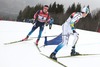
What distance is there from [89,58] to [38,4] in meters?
89.7

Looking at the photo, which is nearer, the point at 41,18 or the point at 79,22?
the point at 41,18

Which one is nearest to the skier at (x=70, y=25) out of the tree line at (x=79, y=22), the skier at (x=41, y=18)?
the skier at (x=41, y=18)

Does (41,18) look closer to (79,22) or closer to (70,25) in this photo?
(70,25)

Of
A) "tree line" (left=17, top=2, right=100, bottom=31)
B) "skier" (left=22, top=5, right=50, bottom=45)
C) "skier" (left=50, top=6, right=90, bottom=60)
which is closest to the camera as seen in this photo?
"skier" (left=50, top=6, right=90, bottom=60)

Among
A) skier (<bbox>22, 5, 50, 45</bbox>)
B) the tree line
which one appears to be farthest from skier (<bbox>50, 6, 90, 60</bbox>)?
the tree line

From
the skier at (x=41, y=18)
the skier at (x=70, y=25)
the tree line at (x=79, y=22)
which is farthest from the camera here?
the tree line at (x=79, y=22)

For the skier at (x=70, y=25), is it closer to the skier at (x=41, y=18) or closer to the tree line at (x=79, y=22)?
the skier at (x=41, y=18)

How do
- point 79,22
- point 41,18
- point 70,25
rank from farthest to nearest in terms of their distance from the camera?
point 79,22 → point 41,18 → point 70,25

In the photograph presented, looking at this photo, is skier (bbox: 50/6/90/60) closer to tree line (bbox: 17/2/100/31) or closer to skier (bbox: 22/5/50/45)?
skier (bbox: 22/5/50/45)

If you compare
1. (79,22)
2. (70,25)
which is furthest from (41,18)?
(79,22)

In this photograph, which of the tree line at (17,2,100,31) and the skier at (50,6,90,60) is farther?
the tree line at (17,2,100,31)

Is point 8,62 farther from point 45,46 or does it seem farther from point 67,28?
point 45,46

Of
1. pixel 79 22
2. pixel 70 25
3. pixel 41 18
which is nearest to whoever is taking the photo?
pixel 70 25

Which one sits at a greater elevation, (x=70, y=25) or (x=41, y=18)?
(x=41, y=18)
